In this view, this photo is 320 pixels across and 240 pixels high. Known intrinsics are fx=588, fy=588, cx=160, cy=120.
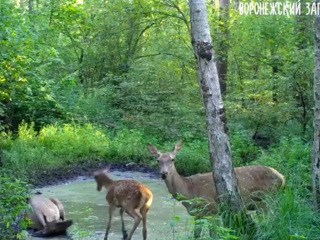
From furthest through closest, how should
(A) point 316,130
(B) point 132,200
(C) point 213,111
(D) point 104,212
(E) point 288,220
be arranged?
(D) point 104,212 → (B) point 132,200 → (C) point 213,111 → (A) point 316,130 → (E) point 288,220

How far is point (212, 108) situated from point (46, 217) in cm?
381

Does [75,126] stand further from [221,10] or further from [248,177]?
[248,177]

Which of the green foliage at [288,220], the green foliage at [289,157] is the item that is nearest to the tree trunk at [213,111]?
the green foliage at [288,220]

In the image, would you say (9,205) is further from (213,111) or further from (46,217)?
(213,111)

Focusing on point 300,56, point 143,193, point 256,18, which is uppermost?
point 256,18

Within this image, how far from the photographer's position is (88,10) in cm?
2612

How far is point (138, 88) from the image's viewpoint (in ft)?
71.7

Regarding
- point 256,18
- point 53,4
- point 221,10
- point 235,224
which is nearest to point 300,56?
point 256,18

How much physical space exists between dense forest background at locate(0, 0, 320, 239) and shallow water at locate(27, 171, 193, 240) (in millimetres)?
968

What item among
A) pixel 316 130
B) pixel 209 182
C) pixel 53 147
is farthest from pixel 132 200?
pixel 53 147

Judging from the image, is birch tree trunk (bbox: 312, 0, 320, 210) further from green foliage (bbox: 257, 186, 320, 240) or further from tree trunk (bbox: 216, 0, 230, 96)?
tree trunk (bbox: 216, 0, 230, 96)

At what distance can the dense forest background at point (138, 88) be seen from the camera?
48.3 ft

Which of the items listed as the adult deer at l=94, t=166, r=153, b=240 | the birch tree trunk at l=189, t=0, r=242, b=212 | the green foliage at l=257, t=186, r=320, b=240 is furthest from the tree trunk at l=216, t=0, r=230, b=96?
the green foliage at l=257, t=186, r=320, b=240

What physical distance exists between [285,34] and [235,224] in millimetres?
12403
